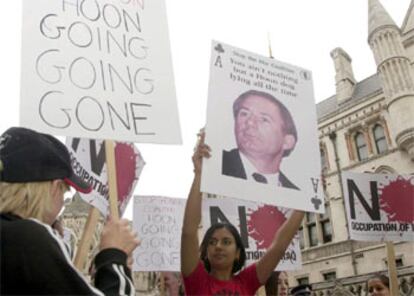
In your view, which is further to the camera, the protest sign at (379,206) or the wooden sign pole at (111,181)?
the protest sign at (379,206)

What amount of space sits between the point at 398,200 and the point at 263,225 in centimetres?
164

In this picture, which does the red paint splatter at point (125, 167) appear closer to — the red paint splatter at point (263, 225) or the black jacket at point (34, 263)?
the red paint splatter at point (263, 225)

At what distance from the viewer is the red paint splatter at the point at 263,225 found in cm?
497

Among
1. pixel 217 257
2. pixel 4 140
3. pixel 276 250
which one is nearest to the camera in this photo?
pixel 4 140

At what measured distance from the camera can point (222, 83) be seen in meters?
3.29

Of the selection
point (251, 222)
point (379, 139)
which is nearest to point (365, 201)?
point (251, 222)

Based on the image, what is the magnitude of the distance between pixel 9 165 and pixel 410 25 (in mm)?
24388

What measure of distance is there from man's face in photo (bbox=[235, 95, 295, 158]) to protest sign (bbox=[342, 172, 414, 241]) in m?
2.10

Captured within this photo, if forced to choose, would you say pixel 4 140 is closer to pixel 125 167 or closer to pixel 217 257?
pixel 217 257

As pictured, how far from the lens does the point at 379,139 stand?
22.4m

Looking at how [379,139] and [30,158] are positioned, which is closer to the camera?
[30,158]

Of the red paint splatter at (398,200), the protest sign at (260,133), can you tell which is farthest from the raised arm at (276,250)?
the red paint splatter at (398,200)

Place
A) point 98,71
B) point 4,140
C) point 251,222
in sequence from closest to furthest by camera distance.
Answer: point 4,140 → point 98,71 → point 251,222

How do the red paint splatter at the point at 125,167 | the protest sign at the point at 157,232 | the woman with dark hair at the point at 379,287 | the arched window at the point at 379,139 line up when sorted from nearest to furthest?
the woman with dark hair at the point at 379,287 < the red paint splatter at the point at 125,167 < the protest sign at the point at 157,232 < the arched window at the point at 379,139
